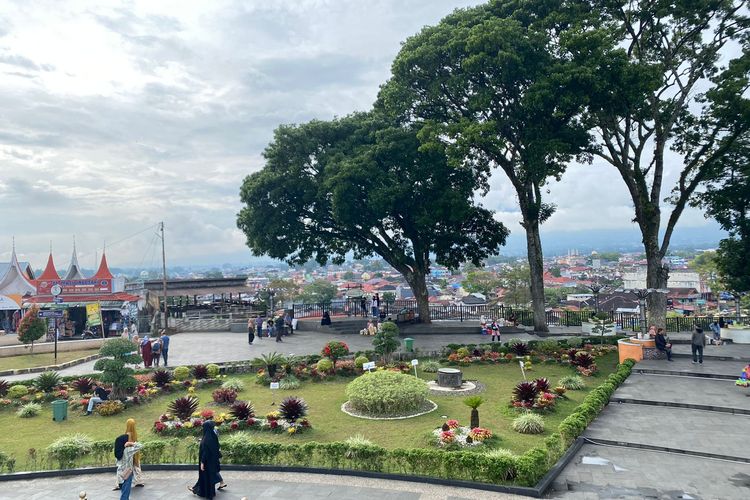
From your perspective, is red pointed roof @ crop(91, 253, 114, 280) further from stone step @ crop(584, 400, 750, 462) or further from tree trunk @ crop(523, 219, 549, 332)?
stone step @ crop(584, 400, 750, 462)

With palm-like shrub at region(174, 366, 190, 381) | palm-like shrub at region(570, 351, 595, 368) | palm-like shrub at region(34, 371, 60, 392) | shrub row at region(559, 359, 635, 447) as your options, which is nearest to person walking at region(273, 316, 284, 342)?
palm-like shrub at region(174, 366, 190, 381)

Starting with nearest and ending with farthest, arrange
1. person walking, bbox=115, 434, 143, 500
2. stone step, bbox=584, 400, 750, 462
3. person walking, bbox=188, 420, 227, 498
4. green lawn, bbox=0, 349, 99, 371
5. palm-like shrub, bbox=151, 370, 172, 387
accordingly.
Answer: person walking, bbox=115, 434, 143, 500
person walking, bbox=188, 420, 227, 498
stone step, bbox=584, 400, 750, 462
palm-like shrub, bbox=151, 370, 172, 387
green lawn, bbox=0, 349, 99, 371

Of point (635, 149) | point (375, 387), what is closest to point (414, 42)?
point (635, 149)

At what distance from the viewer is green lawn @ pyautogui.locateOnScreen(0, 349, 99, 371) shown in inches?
1043

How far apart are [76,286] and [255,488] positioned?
34738 mm

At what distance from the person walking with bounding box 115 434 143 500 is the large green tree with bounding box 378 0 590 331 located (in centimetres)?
1999

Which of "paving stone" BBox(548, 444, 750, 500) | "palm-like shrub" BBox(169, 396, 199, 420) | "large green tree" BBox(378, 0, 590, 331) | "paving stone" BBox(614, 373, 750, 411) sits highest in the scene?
"large green tree" BBox(378, 0, 590, 331)

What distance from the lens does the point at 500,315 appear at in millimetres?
35344

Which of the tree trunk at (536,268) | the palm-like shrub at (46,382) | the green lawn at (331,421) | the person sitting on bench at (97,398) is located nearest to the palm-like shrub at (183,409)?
the green lawn at (331,421)

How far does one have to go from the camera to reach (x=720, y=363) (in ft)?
70.5

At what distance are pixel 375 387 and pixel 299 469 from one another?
4677 mm

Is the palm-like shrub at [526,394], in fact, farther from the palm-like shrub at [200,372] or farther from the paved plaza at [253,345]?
the palm-like shrub at [200,372]

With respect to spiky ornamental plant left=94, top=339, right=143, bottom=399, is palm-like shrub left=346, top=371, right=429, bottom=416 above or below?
below

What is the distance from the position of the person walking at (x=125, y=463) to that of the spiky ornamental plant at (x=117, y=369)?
7.86 meters
